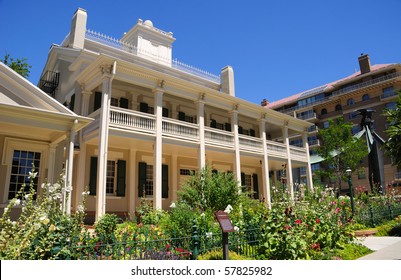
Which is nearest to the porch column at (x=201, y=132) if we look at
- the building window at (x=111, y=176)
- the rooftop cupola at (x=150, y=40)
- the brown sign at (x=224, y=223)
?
the building window at (x=111, y=176)

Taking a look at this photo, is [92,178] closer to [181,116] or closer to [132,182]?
[132,182]

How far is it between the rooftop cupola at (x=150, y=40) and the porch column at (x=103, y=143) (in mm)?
8459

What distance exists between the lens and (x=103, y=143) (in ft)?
41.3

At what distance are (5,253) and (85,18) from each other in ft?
54.4

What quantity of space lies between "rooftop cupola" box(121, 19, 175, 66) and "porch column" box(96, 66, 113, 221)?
846cm

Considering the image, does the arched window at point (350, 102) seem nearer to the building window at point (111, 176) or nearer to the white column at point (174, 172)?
the white column at point (174, 172)

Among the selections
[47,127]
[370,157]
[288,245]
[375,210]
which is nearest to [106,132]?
[47,127]

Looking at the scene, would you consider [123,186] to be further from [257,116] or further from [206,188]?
[257,116]

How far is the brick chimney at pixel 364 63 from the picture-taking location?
152 ft

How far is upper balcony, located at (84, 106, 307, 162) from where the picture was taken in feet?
45.1

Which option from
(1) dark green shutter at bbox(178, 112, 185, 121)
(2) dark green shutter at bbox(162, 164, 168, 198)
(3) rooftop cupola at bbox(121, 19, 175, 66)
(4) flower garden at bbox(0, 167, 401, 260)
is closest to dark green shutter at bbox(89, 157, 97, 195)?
(2) dark green shutter at bbox(162, 164, 168, 198)

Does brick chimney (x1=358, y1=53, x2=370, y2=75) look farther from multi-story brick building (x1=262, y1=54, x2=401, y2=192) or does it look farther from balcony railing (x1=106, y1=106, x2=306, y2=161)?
balcony railing (x1=106, y1=106, x2=306, y2=161)

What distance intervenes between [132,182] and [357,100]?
41.6 meters

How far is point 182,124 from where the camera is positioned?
1603cm
